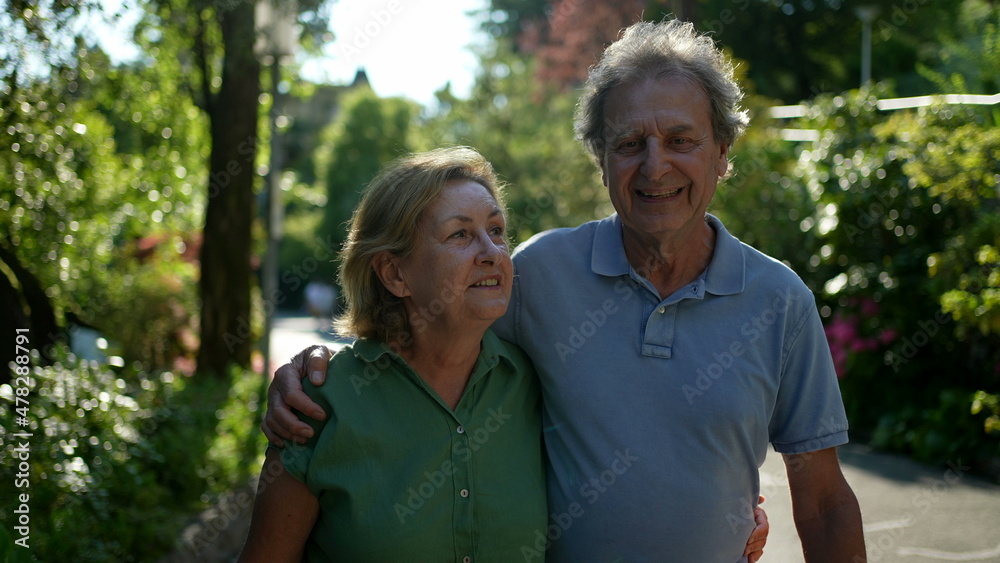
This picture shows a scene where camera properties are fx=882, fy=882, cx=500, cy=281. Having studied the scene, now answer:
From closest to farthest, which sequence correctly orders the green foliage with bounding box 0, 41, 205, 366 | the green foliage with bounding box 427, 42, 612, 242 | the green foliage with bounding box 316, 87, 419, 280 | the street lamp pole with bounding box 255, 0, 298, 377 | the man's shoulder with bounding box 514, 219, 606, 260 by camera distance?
the man's shoulder with bounding box 514, 219, 606, 260 → the green foliage with bounding box 0, 41, 205, 366 → the street lamp pole with bounding box 255, 0, 298, 377 → the green foliage with bounding box 427, 42, 612, 242 → the green foliage with bounding box 316, 87, 419, 280

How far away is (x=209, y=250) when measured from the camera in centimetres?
838

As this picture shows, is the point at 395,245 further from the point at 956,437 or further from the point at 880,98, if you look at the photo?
the point at 880,98

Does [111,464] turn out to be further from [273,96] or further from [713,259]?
[273,96]

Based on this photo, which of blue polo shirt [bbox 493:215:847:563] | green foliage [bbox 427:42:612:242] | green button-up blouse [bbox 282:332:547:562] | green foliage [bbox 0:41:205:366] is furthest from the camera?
green foliage [bbox 427:42:612:242]

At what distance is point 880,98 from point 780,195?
4.59 feet

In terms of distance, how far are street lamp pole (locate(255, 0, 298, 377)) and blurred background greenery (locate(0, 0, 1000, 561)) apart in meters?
0.12

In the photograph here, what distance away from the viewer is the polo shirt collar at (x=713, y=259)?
2.38 metres

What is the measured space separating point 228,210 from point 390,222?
6.45 m

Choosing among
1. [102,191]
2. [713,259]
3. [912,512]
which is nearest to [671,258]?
[713,259]

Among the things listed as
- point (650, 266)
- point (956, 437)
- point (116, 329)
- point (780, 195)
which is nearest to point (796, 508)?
point (650, 266)

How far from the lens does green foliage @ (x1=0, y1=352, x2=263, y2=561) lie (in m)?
4.10

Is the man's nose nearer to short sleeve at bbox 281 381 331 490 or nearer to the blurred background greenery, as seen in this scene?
the blurred background greenery

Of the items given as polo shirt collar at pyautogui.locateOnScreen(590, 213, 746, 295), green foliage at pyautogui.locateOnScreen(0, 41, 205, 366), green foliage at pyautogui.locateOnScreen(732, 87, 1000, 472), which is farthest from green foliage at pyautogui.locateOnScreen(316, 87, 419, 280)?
polo shirt collar at pyautogui.locateOnScreen(590, 213, 746, 295)

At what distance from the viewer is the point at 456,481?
2.22 metres
